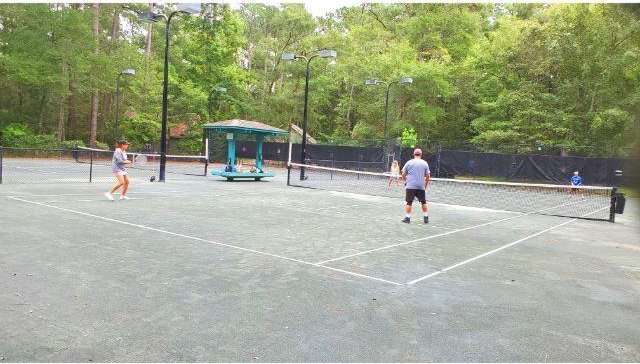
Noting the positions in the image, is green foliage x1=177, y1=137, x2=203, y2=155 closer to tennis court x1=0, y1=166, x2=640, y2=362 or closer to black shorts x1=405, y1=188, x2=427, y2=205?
tennis court x1=0, y1=166, x2=640, y2=362

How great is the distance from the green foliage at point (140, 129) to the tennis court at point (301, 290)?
30.9 m

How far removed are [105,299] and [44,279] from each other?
1167 mm

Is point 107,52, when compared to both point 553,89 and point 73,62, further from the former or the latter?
point 553,89

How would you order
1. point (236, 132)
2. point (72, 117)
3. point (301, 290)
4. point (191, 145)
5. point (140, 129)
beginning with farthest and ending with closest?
point (72, 117)
point (191, 145)
point (140, 129)
point (236, 132)
point (301, 290)

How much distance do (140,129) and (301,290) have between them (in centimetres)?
3927

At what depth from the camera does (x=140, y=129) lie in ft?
136

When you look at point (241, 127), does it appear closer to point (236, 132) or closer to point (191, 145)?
point (236, 132)

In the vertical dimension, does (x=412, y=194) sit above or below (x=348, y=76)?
below

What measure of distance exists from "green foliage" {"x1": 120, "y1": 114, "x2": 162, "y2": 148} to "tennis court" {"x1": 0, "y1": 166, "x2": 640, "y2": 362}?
30861 mm

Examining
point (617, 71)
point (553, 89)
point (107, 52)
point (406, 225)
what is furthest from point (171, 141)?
point (406, 225)

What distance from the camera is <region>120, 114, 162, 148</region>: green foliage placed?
4094cm

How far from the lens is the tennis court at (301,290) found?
164 inches

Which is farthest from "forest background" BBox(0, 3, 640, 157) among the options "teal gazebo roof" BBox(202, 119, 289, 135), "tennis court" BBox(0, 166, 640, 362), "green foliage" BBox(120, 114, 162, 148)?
"tennis court" BBox(0, 166, 640, 362)

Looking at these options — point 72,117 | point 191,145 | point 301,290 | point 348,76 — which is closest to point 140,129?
point 191,145
